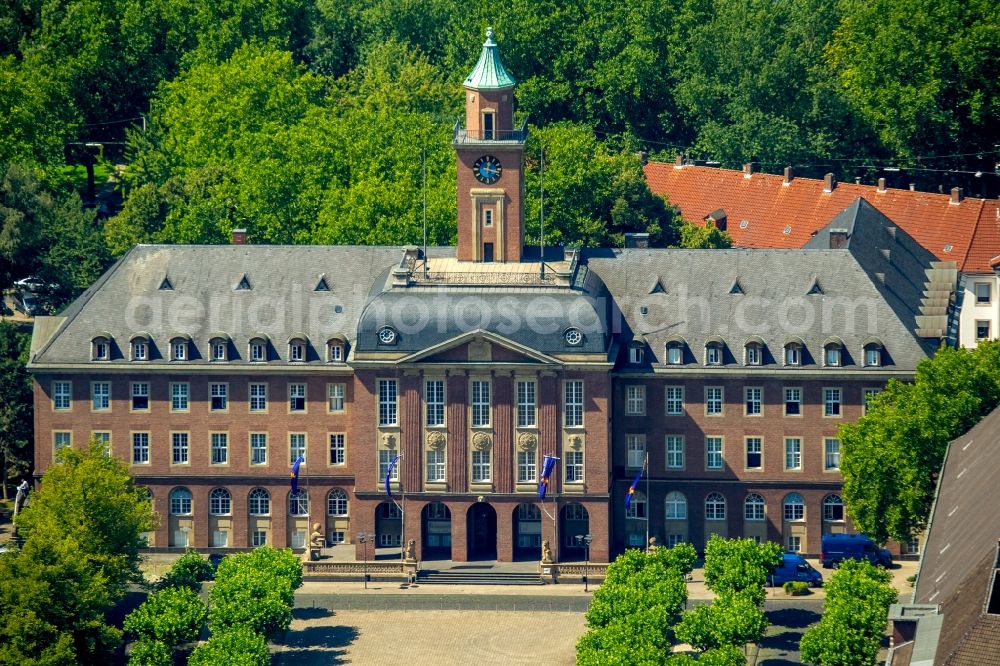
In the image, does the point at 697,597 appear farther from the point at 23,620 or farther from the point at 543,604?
the point at 23,620

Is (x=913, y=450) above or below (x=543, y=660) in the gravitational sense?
above

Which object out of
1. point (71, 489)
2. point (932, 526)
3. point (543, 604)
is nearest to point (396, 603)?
point (543, 604)

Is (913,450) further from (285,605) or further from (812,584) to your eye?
(285,605)

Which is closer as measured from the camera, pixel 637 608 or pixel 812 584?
pixel 637 608

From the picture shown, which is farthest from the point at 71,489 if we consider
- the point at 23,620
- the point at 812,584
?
the point at 812,584

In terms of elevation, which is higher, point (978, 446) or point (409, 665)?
point (978, 446)

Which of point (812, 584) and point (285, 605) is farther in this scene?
point (812, 584)

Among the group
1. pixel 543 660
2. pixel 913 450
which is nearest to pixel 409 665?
pixel 543 660

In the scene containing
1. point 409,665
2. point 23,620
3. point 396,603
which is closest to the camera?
point 23,620

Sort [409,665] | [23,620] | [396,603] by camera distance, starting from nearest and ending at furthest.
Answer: [23,620]
[409,665]
[396,603]
